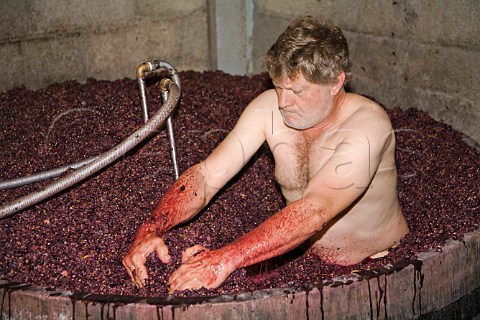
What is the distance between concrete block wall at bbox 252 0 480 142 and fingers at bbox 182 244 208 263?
2100 millimetres

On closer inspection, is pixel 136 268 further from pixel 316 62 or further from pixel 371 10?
pixel 371 10

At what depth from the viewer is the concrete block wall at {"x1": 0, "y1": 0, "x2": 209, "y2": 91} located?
4.78 meters

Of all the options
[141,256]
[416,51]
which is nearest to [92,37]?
[416,51]

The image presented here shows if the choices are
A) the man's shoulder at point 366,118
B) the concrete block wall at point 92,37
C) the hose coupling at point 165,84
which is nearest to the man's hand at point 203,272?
the man's shoulder at point 366,118

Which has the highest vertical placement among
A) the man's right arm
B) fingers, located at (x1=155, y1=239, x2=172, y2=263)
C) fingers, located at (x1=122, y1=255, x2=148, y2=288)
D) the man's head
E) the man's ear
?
the man's head

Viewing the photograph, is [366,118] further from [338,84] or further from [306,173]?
[306,173]

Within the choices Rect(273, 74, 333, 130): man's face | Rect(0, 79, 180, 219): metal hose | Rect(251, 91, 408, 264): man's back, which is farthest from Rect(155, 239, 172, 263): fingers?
Rect(273, 74, 333, 130): man's face

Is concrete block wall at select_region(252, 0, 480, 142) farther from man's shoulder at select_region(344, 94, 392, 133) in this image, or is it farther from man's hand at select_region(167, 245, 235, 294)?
man's hand at select_region(167, 245, 235, 294)

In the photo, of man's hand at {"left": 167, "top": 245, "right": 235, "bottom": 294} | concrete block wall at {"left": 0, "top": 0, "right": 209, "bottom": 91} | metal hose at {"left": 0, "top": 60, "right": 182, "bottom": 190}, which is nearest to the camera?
man's hand at {"left": 167, "top": 245, "right": 235, "bottom": 294}

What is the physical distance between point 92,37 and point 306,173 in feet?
7.66

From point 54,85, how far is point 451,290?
9.99 feet

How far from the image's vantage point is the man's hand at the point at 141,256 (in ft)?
9.52

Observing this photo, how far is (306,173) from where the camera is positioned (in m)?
3.41

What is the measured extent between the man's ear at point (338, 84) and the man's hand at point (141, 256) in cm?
102
